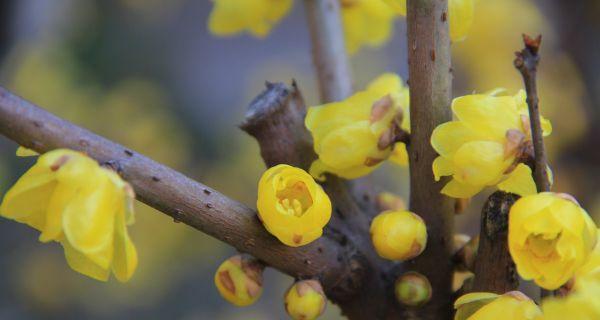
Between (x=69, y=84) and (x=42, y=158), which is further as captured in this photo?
(x=69, y=84)

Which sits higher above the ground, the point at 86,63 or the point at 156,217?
the point at 86,63

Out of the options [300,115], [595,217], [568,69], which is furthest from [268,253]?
[568,69]

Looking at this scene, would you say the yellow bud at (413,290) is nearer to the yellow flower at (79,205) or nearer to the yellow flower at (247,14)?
the yellow flower at (79,205)

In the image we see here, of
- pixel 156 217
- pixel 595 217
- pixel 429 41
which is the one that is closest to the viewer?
pixel 429 41

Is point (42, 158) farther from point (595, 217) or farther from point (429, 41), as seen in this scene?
point (595, 217)

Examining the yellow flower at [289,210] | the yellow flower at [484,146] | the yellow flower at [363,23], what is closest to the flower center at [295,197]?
the yellow flower at [289,210]

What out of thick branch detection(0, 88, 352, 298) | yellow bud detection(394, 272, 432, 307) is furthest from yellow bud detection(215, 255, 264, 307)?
yellow bud detection(394, 272, 432, 307)

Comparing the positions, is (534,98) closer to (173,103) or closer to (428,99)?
(428,99)

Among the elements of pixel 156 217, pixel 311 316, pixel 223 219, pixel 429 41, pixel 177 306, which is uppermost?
pixel 429 41

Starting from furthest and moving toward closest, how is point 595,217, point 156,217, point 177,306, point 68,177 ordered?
point 177,306, point 156,217, point 595,217, point 68,177
